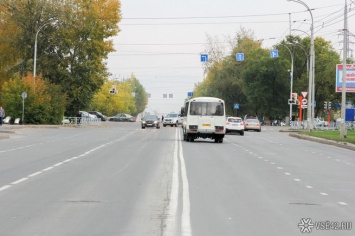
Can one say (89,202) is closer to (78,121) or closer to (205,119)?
(205,119)

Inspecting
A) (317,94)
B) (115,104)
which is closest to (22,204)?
(317,94)

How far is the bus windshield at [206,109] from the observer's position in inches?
1458

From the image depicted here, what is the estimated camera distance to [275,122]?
102m

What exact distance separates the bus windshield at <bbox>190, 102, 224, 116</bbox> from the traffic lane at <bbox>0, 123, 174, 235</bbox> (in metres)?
19.2

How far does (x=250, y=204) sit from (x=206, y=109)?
26312 millimetres

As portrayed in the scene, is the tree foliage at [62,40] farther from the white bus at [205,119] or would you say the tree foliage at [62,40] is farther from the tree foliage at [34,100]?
the white bus at [205,119]

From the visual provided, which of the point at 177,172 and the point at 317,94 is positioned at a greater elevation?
the point at 317,94

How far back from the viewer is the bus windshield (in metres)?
37.0

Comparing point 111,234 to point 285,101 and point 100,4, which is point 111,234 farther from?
point 285,101

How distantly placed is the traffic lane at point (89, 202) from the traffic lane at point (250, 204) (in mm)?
659

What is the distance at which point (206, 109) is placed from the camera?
122 feet

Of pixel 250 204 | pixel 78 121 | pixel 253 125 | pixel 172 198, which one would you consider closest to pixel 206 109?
pixel 172 198

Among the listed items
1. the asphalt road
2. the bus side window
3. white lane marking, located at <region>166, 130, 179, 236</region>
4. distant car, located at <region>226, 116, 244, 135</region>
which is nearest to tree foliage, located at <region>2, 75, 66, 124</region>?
distant car, located at <region>226, 116, 244, 135</region>

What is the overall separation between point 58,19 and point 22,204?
5775cm
